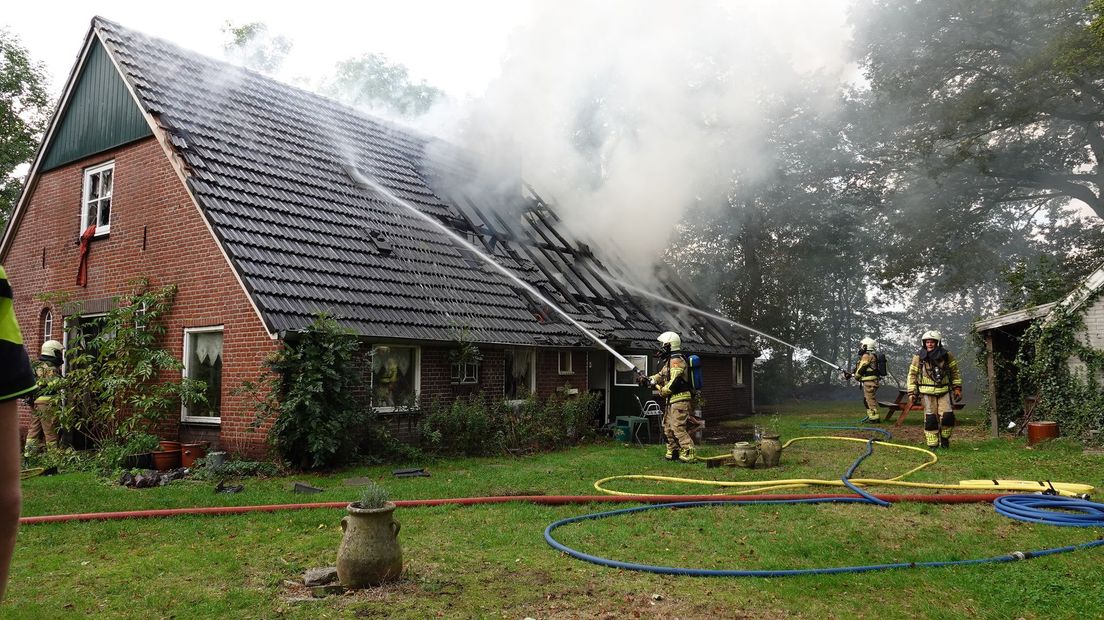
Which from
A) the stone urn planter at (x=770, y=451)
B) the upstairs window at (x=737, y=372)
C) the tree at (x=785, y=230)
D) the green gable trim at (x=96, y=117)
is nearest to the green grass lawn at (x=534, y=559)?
the stone urn planter at (x=770, y=451)

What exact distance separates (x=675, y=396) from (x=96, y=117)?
11047mm

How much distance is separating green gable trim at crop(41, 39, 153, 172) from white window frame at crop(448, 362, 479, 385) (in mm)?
6134

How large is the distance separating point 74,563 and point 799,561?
17.4 feet

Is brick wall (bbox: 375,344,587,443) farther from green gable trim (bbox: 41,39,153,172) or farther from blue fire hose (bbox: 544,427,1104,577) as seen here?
green gable trim (bbox: 41,39,153,172)

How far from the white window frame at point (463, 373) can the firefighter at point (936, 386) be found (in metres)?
7.17

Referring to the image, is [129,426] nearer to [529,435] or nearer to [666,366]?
[529,435]

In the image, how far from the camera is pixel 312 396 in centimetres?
955

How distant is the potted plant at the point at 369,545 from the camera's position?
15.6 ft

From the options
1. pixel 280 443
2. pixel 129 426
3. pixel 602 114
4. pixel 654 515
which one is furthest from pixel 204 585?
pixel 602 114

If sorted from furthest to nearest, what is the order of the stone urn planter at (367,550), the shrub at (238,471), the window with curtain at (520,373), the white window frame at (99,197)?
the window with curtain at (520,373) < the white window frame at (99,197) < the shrub at (238,471) < the stone urn planter at (367,550)

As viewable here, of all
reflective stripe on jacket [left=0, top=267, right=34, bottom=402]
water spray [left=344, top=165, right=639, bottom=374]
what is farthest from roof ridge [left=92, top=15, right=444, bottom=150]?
reflective stripe on jacket [left=0, top=267, right=34, bottom=402]

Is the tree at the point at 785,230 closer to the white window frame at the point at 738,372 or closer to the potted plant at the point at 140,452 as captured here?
the white window frame at the point at 738,372

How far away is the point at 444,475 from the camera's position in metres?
9.55

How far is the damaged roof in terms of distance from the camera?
427 inches
